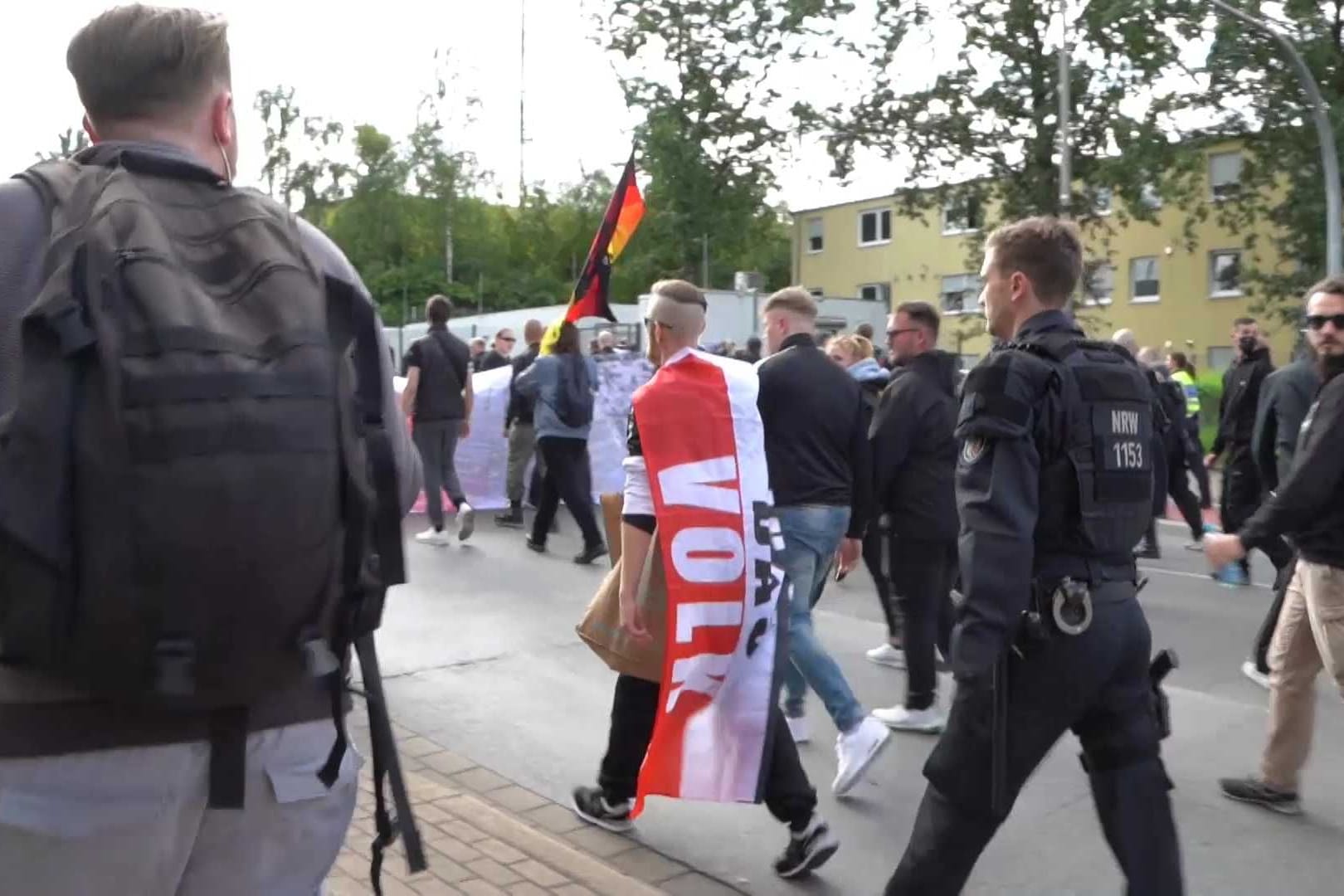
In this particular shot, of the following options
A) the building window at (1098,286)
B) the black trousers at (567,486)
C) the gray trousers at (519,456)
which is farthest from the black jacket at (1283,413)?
the building window at (1098,286)

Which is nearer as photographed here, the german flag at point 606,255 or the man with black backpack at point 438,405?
the german flag at point 606,255

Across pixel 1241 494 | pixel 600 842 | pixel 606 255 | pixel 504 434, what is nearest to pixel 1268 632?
pixel 600 842

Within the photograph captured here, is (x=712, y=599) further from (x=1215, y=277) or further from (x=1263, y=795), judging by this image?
(x=1215, y=277)

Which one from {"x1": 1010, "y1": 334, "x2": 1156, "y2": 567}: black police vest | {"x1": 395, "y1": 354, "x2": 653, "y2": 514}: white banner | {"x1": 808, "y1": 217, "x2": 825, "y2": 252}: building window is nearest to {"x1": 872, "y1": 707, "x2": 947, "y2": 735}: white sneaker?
{"x1": 1010, "y1": 334, "x2": 1156, "y2": 567}: black police vest

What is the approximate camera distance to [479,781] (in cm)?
533

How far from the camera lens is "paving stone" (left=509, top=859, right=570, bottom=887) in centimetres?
418

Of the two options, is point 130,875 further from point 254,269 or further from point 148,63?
point 148,63

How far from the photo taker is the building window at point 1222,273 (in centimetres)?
4081

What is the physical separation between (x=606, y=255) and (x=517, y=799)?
6.08 metres

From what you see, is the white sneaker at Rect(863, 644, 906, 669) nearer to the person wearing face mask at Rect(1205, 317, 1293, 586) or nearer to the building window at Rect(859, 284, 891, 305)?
the person wearing face mask at Rect(1205, 317, 1293, 586)

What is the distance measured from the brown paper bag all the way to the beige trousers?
226cm

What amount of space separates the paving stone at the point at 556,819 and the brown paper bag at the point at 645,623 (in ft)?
2.17

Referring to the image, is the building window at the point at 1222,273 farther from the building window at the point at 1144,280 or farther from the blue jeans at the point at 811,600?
the blue jeans at the point at 811,600

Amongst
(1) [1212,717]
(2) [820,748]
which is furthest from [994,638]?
(1) [1212,717]
